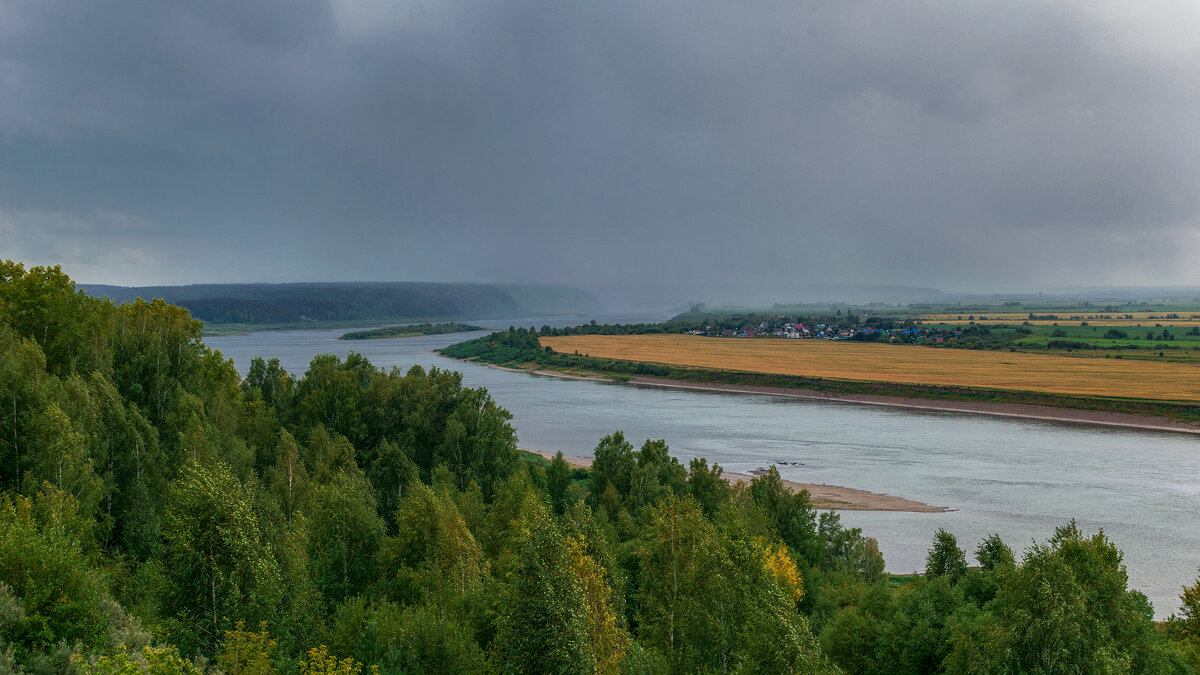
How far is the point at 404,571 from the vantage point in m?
16.2

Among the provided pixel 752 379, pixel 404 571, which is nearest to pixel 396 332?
pixel 752 379

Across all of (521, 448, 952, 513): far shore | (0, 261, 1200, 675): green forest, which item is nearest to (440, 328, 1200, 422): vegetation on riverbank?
(521, 448, 952, 513): far shore

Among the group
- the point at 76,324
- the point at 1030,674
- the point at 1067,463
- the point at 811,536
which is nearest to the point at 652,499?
the point at 811,536

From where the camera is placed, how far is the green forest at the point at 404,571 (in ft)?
37.6

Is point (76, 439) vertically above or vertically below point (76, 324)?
below

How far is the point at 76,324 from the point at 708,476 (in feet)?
79.9

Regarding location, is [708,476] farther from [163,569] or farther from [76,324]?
[76,324]

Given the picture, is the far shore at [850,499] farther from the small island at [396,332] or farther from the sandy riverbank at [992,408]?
the small island at [396,332]

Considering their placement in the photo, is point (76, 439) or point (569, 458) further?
point (569, 458)

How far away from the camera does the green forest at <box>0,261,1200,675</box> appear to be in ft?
37.6

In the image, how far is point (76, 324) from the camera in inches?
1110

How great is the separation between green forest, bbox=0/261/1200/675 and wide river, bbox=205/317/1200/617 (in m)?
5.33

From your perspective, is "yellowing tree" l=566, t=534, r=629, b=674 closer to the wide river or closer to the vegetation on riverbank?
the wide river

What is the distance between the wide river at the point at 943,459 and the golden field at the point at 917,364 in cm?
986
